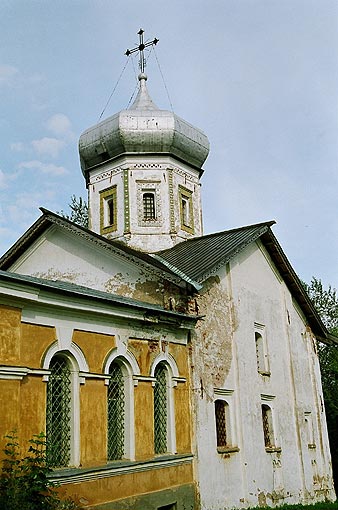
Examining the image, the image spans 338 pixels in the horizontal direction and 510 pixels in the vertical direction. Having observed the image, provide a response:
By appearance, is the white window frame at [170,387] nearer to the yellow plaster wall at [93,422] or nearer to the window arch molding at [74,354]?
the yellow plaster wall at [93,422]

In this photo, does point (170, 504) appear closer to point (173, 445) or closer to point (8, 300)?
point (173, 445)

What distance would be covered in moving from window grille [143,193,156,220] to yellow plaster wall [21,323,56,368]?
27.8 ft

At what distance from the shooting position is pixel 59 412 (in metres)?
→ 9.09

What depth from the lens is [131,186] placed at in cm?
1719

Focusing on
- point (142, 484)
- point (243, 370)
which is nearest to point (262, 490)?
point (243, 370)

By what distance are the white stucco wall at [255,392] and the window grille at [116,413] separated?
7.29 ft

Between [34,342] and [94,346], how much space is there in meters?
1.37

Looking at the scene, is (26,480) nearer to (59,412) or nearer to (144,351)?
(59,412)

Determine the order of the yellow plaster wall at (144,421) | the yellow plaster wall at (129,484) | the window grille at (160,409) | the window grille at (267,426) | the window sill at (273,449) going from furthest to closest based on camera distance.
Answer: the window grille at (267,426)
the window sill at (273,449)
the window grille at (160,409)
the yellow plaster wall at (144,421)
the yellow plaster wall at (129,484)

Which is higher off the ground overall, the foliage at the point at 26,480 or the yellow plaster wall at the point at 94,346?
the yellow plaster wall at the point at 94,346

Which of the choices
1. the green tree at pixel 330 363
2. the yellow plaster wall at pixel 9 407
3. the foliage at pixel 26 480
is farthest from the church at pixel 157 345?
the green tree at pixel 330 363

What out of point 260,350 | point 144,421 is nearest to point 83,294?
point 144,421

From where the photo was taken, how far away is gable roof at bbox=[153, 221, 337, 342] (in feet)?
42.7

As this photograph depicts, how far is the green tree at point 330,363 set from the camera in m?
26.4
